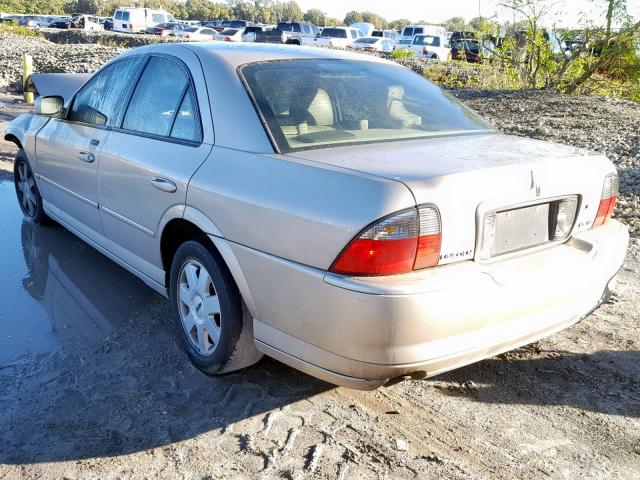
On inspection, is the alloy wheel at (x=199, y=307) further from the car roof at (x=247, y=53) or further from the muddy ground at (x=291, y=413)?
the car roof at (x=247, y=53)

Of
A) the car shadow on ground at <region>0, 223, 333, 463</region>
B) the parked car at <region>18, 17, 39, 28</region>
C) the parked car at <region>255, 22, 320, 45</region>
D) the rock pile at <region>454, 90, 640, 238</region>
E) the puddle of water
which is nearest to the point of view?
the car shadow on ground at <region>0, 223, 333, 463</region>

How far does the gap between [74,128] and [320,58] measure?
2.07 metres

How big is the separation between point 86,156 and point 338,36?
3702cm

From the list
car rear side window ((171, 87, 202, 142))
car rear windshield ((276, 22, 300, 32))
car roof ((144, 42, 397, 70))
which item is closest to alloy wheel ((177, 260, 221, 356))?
car rear side window ((171, 87, 202, 142))

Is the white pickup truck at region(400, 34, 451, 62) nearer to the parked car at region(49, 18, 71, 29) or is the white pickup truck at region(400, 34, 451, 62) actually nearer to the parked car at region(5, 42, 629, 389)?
the parked car at region(49, 18, 71, 29)

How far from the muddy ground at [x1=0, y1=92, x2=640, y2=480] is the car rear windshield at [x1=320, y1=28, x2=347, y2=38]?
124 feet

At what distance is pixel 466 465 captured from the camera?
2758 millimetres

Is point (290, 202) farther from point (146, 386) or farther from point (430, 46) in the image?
point (430, 46)

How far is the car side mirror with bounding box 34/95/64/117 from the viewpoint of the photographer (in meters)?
5.09

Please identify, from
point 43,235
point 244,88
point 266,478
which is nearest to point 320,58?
point 244,88

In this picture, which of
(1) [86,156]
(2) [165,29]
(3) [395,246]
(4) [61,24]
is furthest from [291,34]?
(3) [395,246]

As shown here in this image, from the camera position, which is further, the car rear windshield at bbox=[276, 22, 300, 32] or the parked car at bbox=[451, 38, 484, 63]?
the car rear windshield at bbox=[276, 22, 300, 32]

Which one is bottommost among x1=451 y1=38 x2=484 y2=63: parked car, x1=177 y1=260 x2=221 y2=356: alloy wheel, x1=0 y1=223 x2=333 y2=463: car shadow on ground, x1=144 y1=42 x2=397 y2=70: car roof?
x1=0 y1=223 x2=333 y2=463: car shadow on ground

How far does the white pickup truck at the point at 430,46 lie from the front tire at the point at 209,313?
3179 cm
